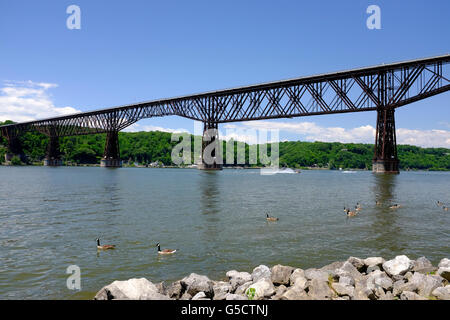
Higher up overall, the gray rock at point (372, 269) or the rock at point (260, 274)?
the rock at point (260, 274)

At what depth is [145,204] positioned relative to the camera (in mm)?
23953

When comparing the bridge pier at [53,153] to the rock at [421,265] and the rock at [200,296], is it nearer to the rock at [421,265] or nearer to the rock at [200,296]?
the rock at [200,296]

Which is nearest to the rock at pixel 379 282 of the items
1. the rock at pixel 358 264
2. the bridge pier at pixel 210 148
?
the rock at pixel 358 264

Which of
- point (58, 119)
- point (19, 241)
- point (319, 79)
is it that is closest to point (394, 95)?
point (319, 79)

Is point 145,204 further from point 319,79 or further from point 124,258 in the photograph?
point 319,79

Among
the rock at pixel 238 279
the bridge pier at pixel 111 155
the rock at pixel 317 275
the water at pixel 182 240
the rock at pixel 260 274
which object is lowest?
the water at pixel 182 240

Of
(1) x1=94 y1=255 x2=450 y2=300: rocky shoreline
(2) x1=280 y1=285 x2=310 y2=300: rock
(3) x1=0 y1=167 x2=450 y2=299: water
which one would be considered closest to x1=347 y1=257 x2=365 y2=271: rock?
(1) x1=94 y1=255 x2=450 y2=300: rocky shoreline

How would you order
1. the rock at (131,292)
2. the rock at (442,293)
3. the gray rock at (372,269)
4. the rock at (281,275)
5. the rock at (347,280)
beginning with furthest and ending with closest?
the gray rock at (372,269) → the rock at (281,275) → the rock at (347,280) → the rock at (131,292) → the rock at (442,293)

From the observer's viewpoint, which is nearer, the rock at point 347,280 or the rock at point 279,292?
the rock at point 279,292

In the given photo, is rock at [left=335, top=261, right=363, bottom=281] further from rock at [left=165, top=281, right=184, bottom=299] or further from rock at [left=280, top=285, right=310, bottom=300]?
rock at [left=165, top=281, right=184, bottom=299]

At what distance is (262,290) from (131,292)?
2.74 metres

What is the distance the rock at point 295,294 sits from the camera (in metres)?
7.16

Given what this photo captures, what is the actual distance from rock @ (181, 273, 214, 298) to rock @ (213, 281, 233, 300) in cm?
15
